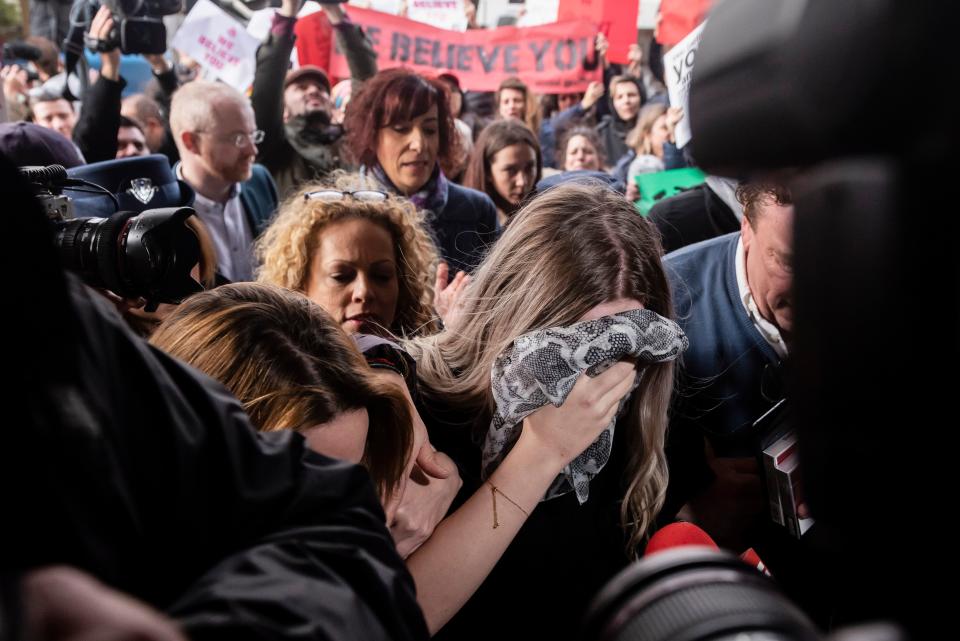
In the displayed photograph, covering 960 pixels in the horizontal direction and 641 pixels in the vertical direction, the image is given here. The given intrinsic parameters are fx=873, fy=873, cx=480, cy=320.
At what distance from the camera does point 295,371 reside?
1.12 meters

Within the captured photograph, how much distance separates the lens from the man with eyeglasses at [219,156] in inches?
120

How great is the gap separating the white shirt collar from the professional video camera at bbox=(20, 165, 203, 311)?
3.69ft

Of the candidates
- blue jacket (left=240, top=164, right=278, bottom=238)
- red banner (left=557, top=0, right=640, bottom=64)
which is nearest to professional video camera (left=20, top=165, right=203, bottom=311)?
blue jacket (left=240, top=164, right=278, bottom=238)

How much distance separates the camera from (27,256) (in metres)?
0.50

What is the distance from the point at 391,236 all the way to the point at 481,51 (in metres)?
3.00

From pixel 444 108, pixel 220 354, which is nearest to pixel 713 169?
pixel 220 354

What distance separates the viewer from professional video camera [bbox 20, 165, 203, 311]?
4.03 ft

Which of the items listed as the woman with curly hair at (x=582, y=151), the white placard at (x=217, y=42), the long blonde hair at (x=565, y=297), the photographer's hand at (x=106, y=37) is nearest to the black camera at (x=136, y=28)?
the photographer's hand at (x=106, y=37)

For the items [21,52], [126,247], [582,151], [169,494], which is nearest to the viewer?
[169,494]

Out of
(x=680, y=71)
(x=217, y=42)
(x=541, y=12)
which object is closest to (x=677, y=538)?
(x=680, y=71)

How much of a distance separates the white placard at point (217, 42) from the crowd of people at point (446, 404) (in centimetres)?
137

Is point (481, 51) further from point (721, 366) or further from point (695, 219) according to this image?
point (721, 366)

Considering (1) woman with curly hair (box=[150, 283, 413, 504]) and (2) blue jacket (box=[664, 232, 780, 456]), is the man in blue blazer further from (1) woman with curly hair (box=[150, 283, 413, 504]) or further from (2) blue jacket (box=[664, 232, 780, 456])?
(1) woman with curly hair (box=[150, 283, 413, 504])

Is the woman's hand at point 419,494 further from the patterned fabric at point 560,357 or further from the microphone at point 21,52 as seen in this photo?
the microphone at point 21,52
